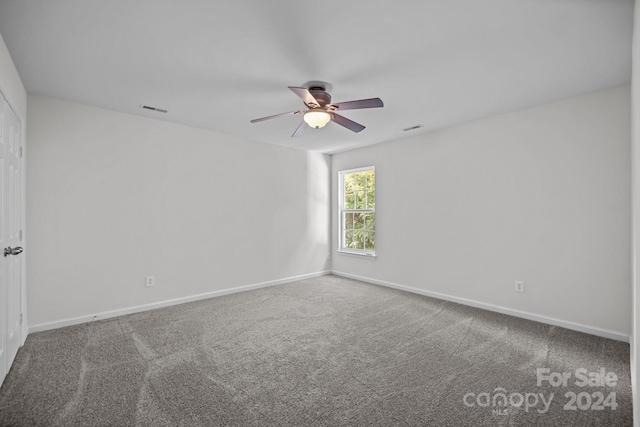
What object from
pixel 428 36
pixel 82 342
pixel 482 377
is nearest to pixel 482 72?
pixel 428 36

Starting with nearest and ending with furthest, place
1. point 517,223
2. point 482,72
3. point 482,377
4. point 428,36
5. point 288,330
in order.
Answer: point 428,36, point 482,377, point 482,72, point 288,330, point 517,223

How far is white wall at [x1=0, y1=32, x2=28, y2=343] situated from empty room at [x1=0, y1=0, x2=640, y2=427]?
35 millimetres

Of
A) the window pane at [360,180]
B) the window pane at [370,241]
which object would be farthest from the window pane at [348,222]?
the window pane at [360,180]

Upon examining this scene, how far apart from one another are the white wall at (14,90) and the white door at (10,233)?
0.09 meters

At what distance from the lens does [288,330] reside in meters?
3.16

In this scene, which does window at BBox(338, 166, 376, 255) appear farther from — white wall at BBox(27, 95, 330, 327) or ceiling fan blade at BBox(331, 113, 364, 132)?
ceiling fan blade at BBox(331, 113, 364, 132)

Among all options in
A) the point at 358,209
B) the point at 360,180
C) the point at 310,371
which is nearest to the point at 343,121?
the point at 310,371

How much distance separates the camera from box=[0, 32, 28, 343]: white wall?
2.16m

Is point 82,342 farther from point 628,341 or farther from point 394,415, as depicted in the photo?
point 628,341

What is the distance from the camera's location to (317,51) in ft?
7.38

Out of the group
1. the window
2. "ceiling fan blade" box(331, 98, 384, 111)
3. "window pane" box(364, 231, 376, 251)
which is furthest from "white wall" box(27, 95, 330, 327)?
"ceiling fan blade" box(331, 98, 384, 111)

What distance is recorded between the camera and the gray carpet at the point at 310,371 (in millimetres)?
1827

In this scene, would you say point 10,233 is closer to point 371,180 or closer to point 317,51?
point 317,51

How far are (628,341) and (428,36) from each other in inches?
130
